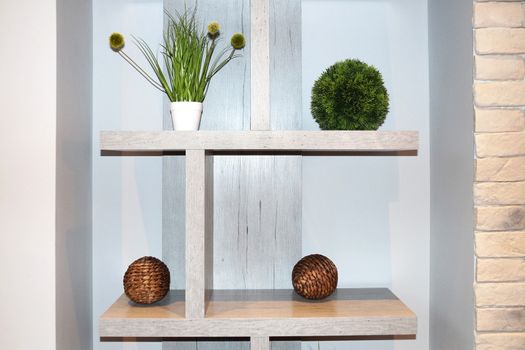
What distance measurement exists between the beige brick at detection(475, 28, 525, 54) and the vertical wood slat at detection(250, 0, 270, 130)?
50 centimetres

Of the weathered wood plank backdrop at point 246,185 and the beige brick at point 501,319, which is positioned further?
the weathered wood plank backdrop at point 246,185

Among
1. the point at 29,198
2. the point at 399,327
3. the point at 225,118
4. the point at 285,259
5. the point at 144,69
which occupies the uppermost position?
the point at 144,69

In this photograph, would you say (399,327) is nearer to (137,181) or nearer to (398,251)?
(398,251)

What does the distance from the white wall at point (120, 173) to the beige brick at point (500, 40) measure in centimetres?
87

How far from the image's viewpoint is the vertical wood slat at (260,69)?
1.29 metres

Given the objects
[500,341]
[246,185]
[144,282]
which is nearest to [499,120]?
[500,341]

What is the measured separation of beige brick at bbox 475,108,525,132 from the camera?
1266 millimetres

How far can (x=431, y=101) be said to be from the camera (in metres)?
1.58

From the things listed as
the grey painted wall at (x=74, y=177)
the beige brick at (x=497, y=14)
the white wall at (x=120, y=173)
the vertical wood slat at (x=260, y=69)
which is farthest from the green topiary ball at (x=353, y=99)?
the grey painted wall at (x=74, y=177)

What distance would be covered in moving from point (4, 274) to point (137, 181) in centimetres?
44

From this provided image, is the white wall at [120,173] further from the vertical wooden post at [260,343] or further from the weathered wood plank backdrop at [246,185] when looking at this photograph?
the vertical wooden post at [260,343]

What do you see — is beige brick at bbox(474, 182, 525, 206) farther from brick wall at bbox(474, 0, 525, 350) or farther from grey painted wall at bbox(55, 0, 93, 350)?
grey painted wall at bbox(55, 0, 93, 350)

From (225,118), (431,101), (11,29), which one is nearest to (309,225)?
(225,118)

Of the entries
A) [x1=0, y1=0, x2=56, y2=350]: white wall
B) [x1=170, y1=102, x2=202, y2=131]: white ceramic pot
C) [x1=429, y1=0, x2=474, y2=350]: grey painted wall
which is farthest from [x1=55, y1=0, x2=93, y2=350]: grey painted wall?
[x1=429, y1=0, x2=474, y2=350]: grey painted wall
